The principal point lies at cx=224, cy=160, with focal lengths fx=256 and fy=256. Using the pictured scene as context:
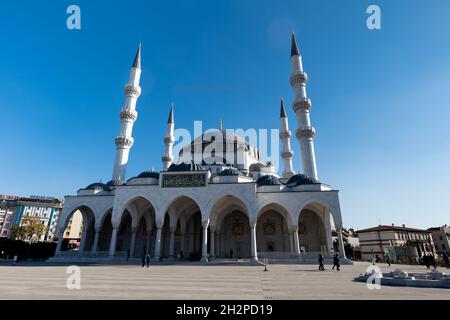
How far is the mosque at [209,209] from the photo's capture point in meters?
21.2

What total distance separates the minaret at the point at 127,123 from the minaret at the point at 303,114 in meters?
18.5

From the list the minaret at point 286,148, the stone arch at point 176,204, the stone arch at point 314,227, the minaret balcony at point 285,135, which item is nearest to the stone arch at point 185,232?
the stone arch at point 176,204

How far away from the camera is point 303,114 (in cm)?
2770

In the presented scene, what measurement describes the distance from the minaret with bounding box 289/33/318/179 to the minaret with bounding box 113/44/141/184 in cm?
1846

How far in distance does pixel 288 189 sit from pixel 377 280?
14894mm

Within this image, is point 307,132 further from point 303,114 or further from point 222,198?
point 222,198

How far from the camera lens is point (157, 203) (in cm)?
2180

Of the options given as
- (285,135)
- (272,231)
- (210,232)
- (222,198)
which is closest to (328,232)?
(272,231)

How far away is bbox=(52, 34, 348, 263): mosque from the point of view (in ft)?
69.7

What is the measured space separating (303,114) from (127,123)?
1969 centimetres

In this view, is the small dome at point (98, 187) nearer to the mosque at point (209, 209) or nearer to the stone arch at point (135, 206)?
the mosque at point (209, 209)
